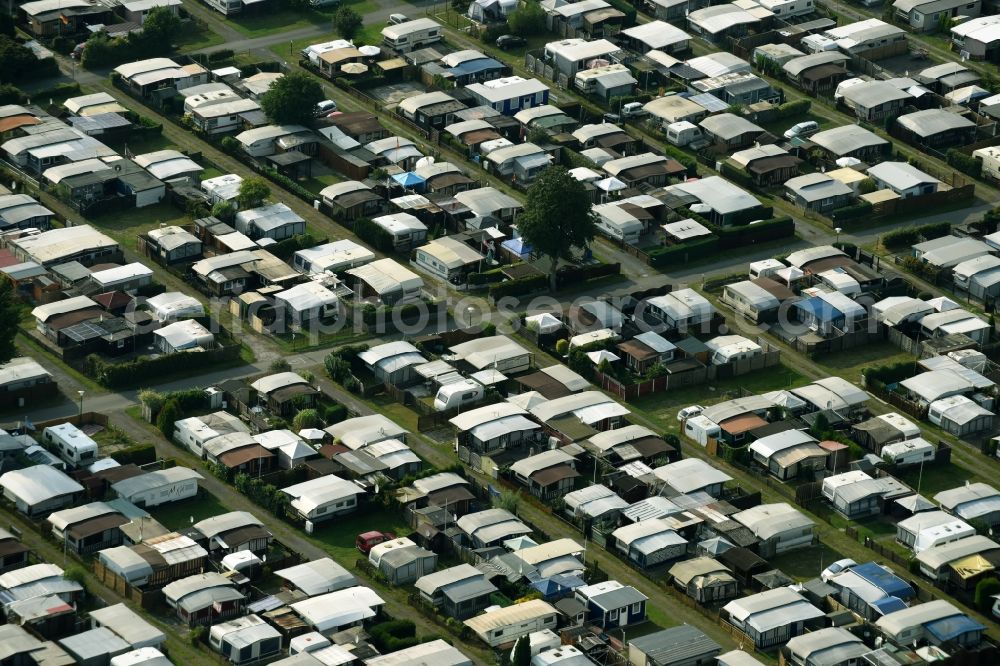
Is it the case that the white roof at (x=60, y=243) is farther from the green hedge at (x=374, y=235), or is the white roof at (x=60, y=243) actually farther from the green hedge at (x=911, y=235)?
the green hedge at (x=911, y=235)

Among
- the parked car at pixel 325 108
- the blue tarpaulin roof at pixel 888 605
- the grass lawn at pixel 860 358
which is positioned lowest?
the grass lawn at pixel 860 358

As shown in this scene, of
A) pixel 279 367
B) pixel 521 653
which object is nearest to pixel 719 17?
pixel 279 367

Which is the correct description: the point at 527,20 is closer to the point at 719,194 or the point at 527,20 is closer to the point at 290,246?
the point at 719,194

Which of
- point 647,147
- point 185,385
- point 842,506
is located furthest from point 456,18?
point 842,506

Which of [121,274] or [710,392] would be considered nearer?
[710,392]

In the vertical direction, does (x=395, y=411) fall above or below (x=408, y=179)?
below

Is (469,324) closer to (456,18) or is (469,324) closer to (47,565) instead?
(47,565)

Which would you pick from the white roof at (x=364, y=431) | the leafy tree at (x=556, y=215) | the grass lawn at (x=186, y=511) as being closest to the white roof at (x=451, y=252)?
the leafy tree at (x=556, y=215)

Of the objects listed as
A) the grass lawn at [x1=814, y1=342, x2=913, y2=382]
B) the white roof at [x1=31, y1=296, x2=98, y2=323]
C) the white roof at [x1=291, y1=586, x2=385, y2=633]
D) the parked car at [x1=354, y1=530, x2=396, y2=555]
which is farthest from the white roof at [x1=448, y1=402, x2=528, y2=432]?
the white roof at [x1=31, y1=296, x2=98, y2=323]
